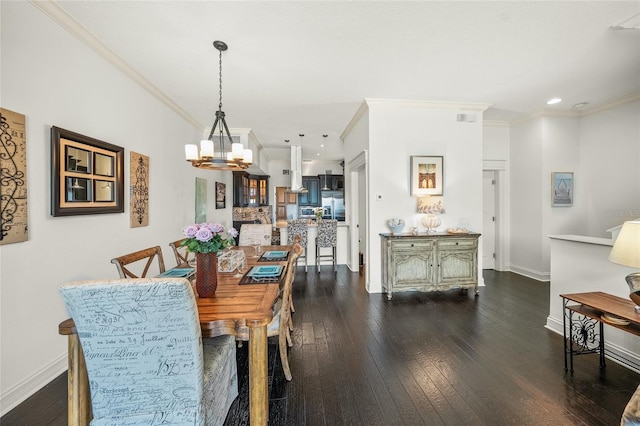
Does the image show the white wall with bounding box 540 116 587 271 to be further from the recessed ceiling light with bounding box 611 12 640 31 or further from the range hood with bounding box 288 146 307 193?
the range hood with bounding box 288 146 307 193

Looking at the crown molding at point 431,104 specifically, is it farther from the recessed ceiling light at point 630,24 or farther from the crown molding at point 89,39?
the crown molding at point 89,39

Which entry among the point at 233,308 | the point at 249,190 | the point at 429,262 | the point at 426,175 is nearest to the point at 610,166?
the point at 426,175

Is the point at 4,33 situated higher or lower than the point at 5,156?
higher

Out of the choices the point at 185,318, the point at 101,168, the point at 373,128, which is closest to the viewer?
the point at 185,318

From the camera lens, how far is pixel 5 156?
5.60 ft

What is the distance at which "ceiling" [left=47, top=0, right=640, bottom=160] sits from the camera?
2.12 m

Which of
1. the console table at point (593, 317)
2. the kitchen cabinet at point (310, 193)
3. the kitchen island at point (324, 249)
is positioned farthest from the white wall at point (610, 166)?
the kitchen cabinet at point (310, 193)

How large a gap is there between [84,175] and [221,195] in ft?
11.8

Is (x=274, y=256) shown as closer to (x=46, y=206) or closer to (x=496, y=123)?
(x=46, y=206)

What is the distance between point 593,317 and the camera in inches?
74.9

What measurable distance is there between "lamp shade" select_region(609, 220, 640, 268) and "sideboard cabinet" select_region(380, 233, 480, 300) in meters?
2.07

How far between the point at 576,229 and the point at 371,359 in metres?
4.72

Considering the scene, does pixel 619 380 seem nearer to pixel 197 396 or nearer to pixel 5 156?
pixel 197 396

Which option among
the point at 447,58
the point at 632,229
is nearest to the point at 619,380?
the point at 632,229
